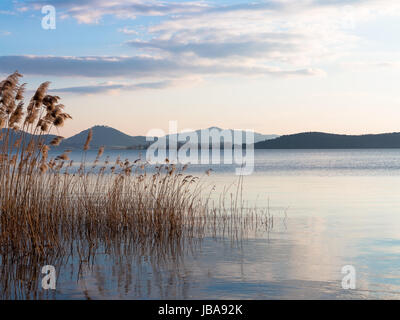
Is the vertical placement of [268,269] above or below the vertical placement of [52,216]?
below

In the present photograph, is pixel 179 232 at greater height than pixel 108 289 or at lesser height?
greater

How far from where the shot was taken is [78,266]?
898 cm

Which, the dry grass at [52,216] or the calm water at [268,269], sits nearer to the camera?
the calm water at [268,269]

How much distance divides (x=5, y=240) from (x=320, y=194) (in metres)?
17.6

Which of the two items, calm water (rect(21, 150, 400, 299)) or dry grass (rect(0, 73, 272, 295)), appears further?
dry grass (rect(0, 73, 272, 295))

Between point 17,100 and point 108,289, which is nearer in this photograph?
point 108,289

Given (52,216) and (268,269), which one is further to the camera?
(52,216)

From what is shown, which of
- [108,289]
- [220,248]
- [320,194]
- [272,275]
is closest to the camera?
[108,289]

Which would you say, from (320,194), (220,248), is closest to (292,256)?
(220,248)
